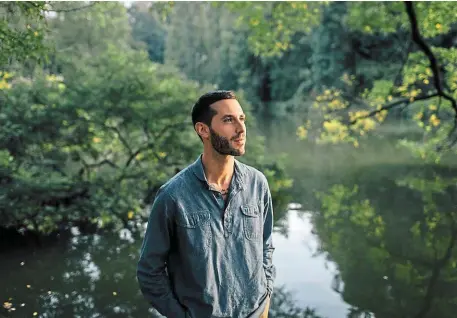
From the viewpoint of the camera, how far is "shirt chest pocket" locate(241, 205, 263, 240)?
1955 millimetres

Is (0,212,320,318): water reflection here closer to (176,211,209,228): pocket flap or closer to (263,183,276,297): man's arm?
(263,183,276,297): man's arm

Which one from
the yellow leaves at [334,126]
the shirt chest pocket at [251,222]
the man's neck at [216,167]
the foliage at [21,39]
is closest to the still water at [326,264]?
the yellow leaves at [334,126]

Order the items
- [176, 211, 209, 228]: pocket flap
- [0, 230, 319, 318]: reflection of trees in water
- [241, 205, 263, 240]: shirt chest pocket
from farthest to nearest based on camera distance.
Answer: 1. [0, 230, 319, 318]: reflection of trees in water
2. [241, 205, 263, 240]: shirt chest pocket
3. [176, 211, 209, 228]: pocket flap

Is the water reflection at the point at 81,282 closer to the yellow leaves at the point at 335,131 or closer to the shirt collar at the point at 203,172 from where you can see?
the yellow leaves at the point at 335,131

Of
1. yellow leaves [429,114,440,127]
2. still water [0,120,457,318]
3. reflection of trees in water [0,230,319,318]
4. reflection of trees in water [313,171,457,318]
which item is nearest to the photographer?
reflection of trees in water [0,230,319,318]

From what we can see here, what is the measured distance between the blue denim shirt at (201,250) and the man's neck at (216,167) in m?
0.03

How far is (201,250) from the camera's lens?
186cm

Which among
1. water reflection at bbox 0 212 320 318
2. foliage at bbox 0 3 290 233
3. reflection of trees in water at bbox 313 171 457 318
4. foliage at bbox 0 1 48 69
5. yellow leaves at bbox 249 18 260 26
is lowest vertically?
water reflection at bbox 0 212 320 318

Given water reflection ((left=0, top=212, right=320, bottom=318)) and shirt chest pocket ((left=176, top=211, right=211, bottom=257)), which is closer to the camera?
shirt chest pocket ((left=176, top=211, right=211, bottom=257))

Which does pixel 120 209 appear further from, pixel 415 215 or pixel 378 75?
pixel 378 75

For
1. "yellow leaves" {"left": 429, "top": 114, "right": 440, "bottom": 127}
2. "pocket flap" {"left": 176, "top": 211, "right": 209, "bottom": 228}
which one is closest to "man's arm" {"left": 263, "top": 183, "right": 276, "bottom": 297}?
"pocket flap" {"left": 176, "top": 211, "right": 209, "bottom": 228}

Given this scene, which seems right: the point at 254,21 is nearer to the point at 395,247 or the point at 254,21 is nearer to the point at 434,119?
the point at 434,119

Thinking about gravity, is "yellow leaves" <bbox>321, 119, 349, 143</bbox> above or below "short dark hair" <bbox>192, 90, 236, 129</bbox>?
below

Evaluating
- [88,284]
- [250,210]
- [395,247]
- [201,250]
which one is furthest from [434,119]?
[201,250]
